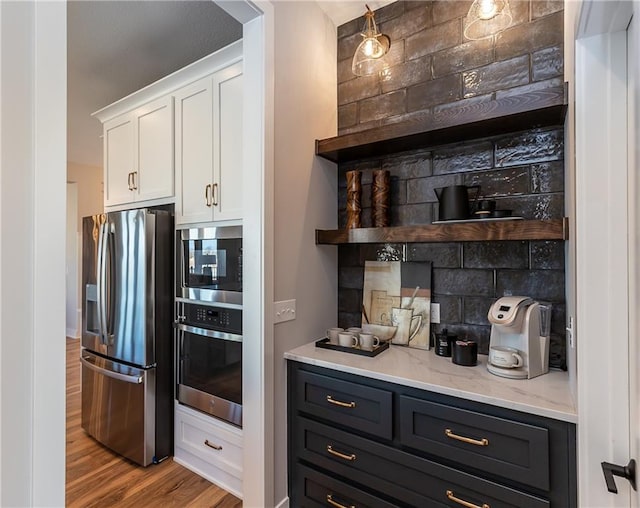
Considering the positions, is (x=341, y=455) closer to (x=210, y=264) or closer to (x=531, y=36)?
(x=210, y=264)

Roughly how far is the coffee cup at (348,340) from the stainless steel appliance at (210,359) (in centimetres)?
59

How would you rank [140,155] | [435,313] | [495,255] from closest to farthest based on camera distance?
[495,255] → [435,313] → [140,155]

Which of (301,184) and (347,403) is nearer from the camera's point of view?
(347,403)

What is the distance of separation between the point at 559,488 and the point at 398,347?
0.89 meters

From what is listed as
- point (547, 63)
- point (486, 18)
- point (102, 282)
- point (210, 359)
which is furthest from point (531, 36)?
point (102, 282)

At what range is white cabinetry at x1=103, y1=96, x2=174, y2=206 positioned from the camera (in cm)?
236

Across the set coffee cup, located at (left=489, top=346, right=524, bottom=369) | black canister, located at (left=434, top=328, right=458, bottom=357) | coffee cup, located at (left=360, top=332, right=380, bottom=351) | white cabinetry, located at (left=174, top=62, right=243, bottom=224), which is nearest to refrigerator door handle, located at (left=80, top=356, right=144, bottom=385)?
white cabinetry, located at (left=174, top=62, right=243, bottom=224)

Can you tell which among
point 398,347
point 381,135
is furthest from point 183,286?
point 381,135

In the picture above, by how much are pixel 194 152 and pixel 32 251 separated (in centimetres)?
161

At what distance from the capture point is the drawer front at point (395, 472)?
1229 mm

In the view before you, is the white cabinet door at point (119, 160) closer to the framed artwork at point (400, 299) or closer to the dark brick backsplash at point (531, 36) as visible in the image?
the framed artwork at point (400, 299)

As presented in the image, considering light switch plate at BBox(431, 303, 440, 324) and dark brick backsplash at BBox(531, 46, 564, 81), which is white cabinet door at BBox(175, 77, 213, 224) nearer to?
light switch plate at BBox(431, 303, 440, 324)

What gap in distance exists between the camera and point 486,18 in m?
1.48

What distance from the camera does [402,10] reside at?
2.01m
